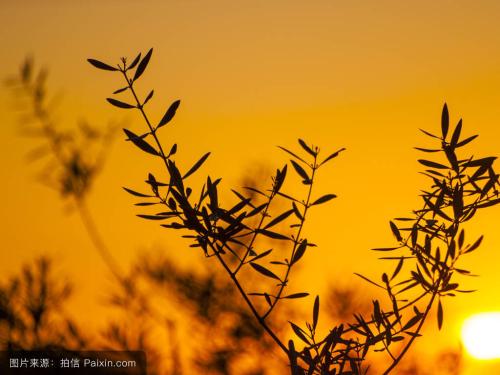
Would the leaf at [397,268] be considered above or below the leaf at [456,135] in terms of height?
below

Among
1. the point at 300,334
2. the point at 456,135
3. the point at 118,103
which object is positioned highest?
the point at 118,103

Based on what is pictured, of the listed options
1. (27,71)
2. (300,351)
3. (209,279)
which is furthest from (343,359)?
(209,279)

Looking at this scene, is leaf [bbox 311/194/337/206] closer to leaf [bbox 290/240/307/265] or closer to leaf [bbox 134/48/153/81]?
leaf [bbox 290/240/307/265]

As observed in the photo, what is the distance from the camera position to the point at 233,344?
4.18 m

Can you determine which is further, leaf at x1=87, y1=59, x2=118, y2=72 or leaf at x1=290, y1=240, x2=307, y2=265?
leaf at x1=290, y1=240, x2=307, y2=265

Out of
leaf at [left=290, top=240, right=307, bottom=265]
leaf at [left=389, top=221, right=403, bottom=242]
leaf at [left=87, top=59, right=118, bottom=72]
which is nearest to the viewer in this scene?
leaf at [left=87, top=59, right=118, bottom=72]

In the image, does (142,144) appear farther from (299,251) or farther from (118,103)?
(299,251)

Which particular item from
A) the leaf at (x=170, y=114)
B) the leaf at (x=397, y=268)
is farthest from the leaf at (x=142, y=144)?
the leaf at (x=397, y=268)

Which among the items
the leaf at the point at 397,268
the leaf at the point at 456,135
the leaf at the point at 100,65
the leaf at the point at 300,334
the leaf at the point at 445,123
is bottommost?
the leaf at the point at 300,334

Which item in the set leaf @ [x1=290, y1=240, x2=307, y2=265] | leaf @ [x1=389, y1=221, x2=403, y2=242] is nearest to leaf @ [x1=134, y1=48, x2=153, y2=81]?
leaf @ [x1=290, y1=240, x2=307, y2=265]

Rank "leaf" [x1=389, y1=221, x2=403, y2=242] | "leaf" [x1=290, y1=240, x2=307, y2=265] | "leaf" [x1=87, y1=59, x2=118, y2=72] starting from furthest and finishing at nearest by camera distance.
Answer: "leaf" [x1=389, y1=221, x2=403, y2=242] → "leaf" [x1=290, y1=240, x2=307, y2=265] → "leaf" [x1=87, y1=59, x2=118, y2=72]

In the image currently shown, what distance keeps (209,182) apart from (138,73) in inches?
11.9

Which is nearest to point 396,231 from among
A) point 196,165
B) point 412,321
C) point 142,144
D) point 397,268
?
point 397,268

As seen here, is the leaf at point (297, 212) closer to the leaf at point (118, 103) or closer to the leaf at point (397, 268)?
the leaf at point (397, 268)
